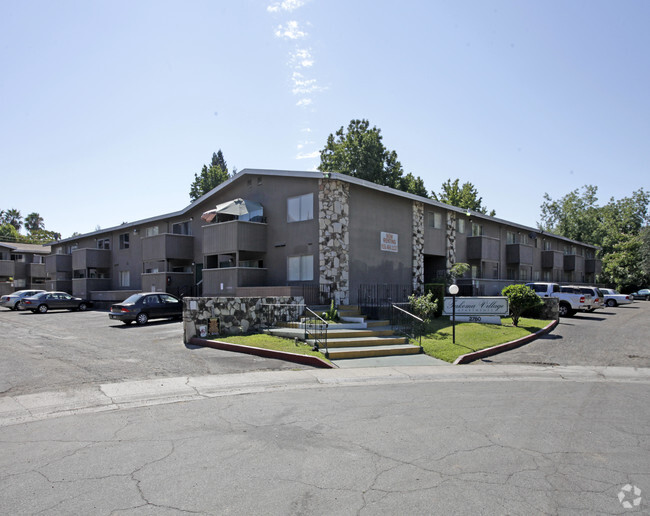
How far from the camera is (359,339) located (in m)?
14.5

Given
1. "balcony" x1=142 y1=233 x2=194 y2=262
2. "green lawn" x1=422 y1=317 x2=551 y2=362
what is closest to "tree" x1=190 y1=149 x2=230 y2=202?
"balcony" x1=142 y1=233 x2=194 y2=262

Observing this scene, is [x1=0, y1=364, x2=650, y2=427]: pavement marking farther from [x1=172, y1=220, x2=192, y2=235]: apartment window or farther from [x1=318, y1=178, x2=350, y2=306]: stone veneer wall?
[x1=172, y1=220, x2=192, y2=235]: apartment window

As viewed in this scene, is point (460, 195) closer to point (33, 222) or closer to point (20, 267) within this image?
point (20, 267)

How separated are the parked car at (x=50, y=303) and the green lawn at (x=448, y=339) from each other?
22.2 metres

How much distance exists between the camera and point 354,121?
49.6 m

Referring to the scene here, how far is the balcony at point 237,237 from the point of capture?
2083 centimetres

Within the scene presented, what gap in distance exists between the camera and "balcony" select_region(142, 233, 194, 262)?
2718 cm

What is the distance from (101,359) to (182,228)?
17.7m

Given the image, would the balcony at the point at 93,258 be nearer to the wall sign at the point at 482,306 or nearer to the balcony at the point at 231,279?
the balcony at the point at 231,279

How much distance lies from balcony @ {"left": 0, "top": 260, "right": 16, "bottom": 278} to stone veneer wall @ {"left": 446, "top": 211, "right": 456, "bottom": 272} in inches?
1651

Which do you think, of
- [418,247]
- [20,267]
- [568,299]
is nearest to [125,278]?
[20,267]

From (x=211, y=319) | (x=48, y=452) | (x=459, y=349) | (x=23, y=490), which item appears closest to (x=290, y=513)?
(x=23, y=490)

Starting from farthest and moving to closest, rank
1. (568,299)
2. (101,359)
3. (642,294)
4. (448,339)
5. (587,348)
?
(642,294) → (568,299) → (448,339) → (587,348) → (101,359)

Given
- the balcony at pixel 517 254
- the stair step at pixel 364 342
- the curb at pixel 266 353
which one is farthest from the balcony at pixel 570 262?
the curb at pixel 266 353
